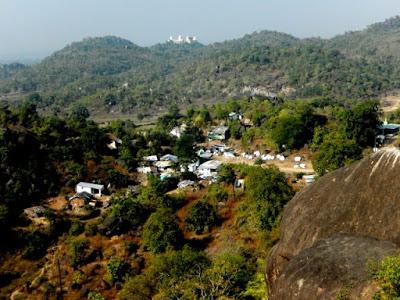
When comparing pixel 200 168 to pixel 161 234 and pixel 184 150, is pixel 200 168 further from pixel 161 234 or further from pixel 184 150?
pixel 161 234

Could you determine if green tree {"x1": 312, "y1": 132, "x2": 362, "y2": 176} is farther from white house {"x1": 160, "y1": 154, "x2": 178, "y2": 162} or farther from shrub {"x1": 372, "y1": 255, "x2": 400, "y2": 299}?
shrub {"x1": 372, "y1": 255, "x2": 400, "y2": 299}

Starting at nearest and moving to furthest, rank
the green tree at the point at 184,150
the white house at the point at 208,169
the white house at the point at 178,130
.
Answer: the white house at the point at 208,169, the green tree at the point at 184,150, the white house at the point at 178,130

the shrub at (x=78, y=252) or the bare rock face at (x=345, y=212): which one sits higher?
the bare rock face at (x=345, y=212)

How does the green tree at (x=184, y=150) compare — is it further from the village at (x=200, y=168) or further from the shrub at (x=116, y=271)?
the shrub at (x=116, y=271)

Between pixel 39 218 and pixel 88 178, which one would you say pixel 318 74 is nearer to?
pixel 88 178

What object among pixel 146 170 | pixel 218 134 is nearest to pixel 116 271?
pixel 146 170

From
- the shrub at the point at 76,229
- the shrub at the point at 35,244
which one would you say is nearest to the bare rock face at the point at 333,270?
the shrub at the point at 35,244
